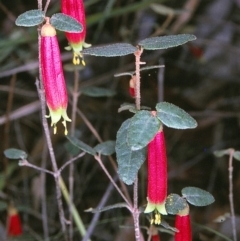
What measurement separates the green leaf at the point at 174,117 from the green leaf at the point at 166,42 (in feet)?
0.35

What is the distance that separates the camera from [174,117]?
0.93 metres

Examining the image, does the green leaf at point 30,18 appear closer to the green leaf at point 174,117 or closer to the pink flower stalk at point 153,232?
the green leaf at point 174,117

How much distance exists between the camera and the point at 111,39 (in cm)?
253

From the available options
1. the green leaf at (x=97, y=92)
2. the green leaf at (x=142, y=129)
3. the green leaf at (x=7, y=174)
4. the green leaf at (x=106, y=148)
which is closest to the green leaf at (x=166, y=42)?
the green leaf at (x=142, y=129)

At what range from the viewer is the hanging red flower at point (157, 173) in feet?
3.11

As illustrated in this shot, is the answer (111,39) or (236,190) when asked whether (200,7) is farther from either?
(236,190)

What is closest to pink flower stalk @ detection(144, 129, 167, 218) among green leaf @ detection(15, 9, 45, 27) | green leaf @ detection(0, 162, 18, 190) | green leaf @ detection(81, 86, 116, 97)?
green leaf @ detection(15, 9, 45, 27)

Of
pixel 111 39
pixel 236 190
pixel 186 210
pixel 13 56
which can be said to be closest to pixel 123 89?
pixel 111 39

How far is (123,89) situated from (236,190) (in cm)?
66

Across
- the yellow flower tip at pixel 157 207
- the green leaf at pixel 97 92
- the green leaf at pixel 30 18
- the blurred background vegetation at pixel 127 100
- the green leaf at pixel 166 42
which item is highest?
the blurred background vegetation at pixel 127 100

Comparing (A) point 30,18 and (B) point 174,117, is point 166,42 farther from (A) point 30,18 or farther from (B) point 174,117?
(A) point 30,18

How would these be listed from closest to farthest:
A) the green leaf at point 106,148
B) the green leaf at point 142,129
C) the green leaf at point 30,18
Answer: the green leaf at point 142,129
the green leaf at point 30,18
the green leaf at point 106,148

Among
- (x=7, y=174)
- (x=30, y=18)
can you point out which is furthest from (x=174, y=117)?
(x=7, y=174)

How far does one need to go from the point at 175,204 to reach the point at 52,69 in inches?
14.0
